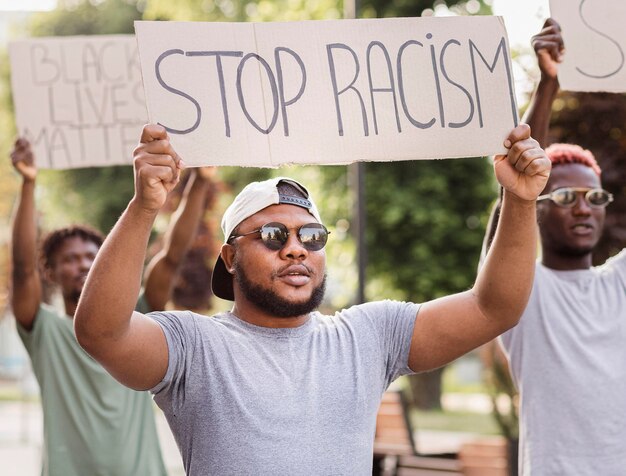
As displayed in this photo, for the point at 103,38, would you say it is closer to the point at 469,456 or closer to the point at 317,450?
the point at 317,450

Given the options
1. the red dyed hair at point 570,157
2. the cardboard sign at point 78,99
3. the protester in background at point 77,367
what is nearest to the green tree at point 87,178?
the cardboard sign at point 78,99

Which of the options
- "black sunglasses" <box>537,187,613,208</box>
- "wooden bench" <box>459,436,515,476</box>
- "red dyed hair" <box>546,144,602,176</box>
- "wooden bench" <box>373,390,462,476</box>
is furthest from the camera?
"wooden bench" <box>373,390,462,476</box>

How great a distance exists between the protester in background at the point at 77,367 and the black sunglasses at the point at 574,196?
1.51m

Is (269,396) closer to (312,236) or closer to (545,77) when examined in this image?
(312,236)

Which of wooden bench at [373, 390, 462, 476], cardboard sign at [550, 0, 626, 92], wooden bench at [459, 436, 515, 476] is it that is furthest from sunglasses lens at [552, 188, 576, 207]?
wooden bench at [373, 390, 462, 476]

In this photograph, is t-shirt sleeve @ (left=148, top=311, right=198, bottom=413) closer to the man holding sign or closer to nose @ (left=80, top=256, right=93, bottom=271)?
the man holding sign

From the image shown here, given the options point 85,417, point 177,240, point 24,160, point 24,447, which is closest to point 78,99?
point 24,160

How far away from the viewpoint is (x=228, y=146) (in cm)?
312

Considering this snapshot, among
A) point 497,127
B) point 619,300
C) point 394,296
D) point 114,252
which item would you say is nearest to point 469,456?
point 619,300

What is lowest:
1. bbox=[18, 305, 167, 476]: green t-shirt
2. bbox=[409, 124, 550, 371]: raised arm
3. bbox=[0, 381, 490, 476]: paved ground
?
bbox=[0, 381, 490, 476]: paved ground

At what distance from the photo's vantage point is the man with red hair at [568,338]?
12.4ft

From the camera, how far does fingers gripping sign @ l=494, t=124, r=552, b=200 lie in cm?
300

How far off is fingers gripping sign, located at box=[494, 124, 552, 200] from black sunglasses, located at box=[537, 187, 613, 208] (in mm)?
1116

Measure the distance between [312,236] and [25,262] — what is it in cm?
198
